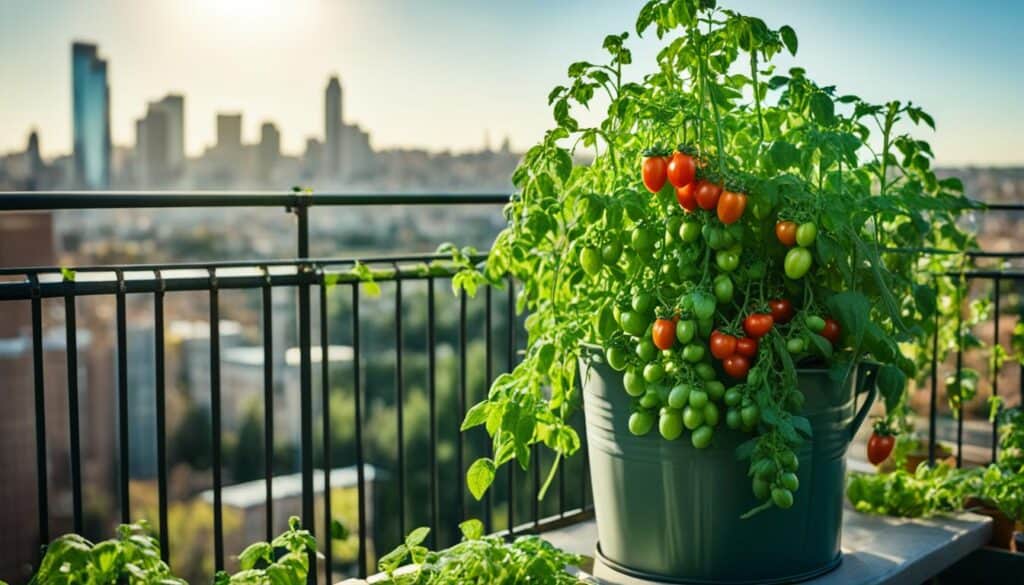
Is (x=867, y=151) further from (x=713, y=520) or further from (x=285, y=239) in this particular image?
(x=285, y=239)

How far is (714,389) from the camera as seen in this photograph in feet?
6.62

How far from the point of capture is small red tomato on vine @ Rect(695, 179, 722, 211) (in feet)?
6.44

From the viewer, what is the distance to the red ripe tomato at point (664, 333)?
1976 mm

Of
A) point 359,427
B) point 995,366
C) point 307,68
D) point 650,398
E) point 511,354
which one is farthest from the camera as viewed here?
point 307,68

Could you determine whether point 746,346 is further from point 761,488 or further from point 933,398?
point 933,398

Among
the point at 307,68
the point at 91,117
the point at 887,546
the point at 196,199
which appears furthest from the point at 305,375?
the point at 91,117

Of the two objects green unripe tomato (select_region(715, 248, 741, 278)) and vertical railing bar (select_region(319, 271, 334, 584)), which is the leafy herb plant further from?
green unripe tomato (select_region(715, 248, 741, 278))

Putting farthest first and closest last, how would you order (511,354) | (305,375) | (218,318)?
(511,354), (305,375), (218,318)

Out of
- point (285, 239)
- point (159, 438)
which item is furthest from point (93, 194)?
point (285, 239)

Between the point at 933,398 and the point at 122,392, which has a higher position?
the point at 122,392

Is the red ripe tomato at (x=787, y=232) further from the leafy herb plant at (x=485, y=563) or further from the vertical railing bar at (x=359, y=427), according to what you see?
the vertical railing bar at (x=359, y=427)

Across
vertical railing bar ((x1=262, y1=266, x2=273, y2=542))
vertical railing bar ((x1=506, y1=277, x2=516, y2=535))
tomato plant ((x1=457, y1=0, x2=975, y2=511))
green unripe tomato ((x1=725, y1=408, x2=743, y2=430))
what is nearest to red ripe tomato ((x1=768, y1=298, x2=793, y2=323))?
tomato plant ((x1=457, y1=0, x2=975, y2=511))

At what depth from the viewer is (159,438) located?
6.67 feet

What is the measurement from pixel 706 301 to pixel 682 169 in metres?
0.24
